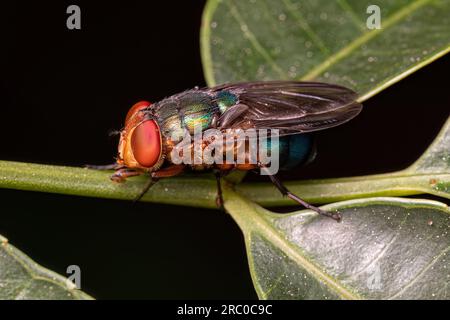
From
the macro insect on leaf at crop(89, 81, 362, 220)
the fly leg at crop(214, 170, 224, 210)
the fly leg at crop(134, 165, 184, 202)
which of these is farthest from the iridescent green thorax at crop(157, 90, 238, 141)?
the fly leg at crop(214, 170, 224, 210)

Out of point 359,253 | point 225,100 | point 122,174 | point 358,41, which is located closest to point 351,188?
point 359,253

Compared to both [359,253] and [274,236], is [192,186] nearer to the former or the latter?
[274,236]

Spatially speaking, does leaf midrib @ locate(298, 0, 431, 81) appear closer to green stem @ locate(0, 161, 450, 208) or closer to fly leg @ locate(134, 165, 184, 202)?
green stem @ locate(0, 161, 450, 208)

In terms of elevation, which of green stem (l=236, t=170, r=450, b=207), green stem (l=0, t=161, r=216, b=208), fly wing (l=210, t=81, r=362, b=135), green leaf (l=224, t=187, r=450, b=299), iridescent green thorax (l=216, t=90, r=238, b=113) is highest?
iridescent green thorax (l=216, t=90, r=238, b=113)

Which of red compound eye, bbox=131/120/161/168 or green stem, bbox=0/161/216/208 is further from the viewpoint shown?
red compound eye, bbox=131/120/161/168
